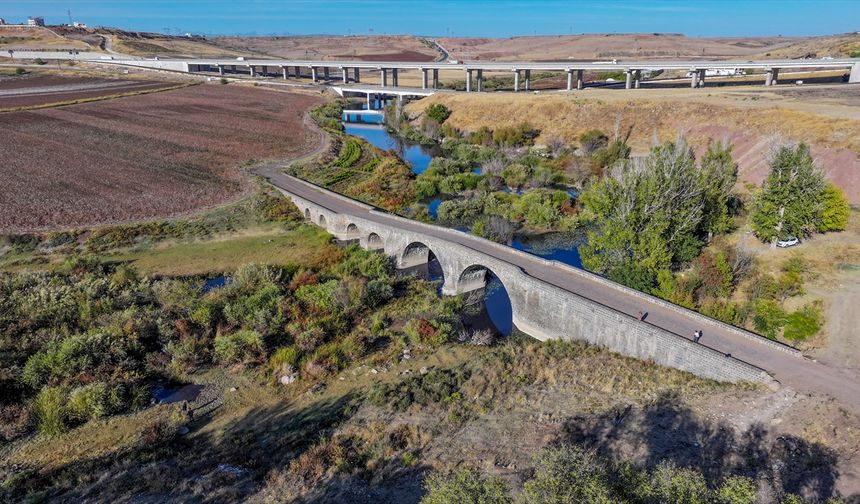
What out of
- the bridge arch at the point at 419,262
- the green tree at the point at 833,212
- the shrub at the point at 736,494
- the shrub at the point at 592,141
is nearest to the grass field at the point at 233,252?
the bridge arch at the point at 419,262

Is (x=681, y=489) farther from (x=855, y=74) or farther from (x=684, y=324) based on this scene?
(x=855, y=74)

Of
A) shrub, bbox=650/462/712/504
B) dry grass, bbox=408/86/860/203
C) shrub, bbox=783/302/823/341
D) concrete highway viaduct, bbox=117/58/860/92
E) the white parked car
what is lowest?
shrub, bbox=783/302/823/341

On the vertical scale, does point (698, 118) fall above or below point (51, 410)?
above

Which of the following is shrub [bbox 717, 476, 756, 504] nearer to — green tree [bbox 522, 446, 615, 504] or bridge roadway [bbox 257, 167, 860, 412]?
green tree [bbox 522, 446, 615, 504]

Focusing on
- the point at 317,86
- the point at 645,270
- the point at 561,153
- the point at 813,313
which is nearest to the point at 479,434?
the point at 645,270

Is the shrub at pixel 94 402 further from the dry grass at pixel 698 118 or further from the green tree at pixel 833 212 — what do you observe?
the green tree at pixel 833 212

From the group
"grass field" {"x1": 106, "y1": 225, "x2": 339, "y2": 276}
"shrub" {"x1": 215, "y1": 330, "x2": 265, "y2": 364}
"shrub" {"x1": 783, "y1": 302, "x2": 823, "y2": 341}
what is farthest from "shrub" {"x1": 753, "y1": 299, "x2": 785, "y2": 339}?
"grass field" {"x1": 106, "y1": 225, "x2": 339, "y2": 276}

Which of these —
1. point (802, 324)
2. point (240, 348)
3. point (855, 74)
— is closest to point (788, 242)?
point (802, 324)

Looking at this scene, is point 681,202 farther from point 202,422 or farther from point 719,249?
point 202,422
